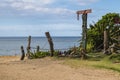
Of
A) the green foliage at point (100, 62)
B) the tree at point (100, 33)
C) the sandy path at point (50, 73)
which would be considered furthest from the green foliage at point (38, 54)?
the sandy path at point (50, 73)

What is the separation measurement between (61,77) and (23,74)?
2172 millimetres

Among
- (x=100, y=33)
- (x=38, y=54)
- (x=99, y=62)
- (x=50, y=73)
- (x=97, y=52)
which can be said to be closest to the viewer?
(x=50, y=73)

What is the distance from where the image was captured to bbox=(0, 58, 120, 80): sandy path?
2012 cm

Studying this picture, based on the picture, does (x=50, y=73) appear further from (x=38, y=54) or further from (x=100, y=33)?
(x=100, y=33)

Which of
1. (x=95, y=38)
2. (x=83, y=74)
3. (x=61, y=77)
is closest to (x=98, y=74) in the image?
(x=83, y=74)

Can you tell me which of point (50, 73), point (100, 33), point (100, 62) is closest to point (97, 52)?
point (100, 33)

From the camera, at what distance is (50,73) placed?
848 inches

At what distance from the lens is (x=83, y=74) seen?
2111cm

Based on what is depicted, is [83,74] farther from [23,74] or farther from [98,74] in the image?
[23,74]

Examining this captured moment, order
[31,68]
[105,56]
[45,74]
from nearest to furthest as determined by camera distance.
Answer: [45,74], [31,68], [105,56]

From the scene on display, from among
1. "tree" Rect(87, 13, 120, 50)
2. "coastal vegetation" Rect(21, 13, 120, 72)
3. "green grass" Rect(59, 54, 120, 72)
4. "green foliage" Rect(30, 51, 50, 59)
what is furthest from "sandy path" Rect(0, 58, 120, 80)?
"tree" Rect(87, 13, 120, 50)

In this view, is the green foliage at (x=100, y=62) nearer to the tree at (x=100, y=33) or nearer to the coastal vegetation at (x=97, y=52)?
the coastal vegetation at (x=97, y=52)

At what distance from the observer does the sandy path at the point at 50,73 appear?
20125mm

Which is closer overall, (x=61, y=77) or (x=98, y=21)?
(x=61, y=77)
